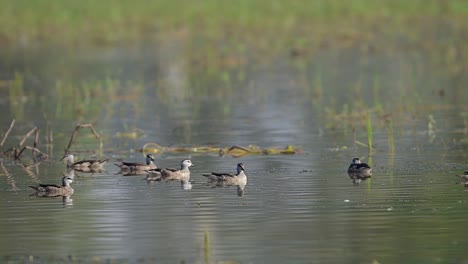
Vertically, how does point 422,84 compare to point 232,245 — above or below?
above

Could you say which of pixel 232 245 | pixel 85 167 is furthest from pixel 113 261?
pixel 85 167

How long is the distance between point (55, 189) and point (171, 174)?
2.45 meters

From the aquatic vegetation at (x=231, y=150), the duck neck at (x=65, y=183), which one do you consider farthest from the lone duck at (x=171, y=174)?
the aquatic vegetation at (x=231, y=150)

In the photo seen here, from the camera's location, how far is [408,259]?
15.1 m

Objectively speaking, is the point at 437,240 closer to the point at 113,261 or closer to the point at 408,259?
the point at 408,259

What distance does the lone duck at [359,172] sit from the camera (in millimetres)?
21853

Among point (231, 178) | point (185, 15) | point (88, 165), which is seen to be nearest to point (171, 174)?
point (231, 178)

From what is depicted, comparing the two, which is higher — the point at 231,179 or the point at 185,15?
the point at 185,15

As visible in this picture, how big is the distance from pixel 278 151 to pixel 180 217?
25.0 ft

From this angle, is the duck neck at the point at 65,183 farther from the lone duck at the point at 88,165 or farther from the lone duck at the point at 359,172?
the lone duck at the point at 359,172

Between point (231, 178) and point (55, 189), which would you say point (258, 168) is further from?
point (55, 189)

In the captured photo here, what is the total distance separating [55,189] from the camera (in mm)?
21109

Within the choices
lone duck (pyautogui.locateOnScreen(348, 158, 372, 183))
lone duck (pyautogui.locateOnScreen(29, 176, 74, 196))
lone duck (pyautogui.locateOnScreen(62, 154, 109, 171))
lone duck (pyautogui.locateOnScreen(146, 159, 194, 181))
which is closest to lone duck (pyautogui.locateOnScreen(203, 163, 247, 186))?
lone duck (pyautogui.locateOnScreen(146, 159, 194, 181))

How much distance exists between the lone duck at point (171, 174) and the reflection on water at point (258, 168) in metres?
0.21
